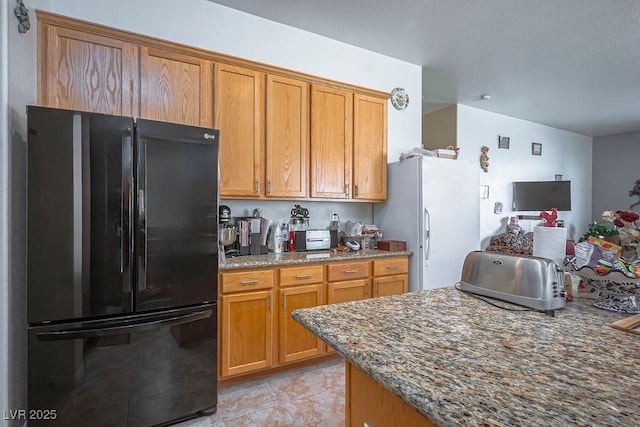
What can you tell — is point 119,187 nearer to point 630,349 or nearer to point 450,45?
point 630,349

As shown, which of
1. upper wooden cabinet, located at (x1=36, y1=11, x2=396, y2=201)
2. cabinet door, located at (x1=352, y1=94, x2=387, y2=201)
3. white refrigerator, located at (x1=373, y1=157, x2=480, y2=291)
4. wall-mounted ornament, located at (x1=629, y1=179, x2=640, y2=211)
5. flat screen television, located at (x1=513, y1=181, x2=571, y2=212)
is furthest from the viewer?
wall-mounted ornament, located at (x1=629, y1=179, x2=640, y2=211)

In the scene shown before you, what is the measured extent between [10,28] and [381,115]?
8.79 feet

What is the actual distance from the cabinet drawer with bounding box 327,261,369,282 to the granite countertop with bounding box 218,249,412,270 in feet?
0.17

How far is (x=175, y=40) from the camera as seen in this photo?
2408mm

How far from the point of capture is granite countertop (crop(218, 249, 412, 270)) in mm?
2237

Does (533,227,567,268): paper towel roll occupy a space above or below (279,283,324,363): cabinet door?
above

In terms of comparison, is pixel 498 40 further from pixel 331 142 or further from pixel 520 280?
pixel 520 280

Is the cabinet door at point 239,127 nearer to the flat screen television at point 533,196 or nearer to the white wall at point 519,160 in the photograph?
the white wall at point 519,160

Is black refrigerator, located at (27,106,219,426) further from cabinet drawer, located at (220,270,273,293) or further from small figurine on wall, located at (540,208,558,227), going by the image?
small figurine on wall, located at (540,208,558,227)

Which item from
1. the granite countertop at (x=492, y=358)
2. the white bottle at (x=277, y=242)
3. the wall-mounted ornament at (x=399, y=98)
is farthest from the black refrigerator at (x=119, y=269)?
the wall-mounted ornament at (x=399, y=98)

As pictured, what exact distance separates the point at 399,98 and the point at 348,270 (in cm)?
196

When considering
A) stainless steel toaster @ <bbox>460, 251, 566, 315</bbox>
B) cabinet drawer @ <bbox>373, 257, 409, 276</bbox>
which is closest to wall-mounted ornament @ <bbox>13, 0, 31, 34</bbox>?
stainless steel toaster @ <bbox>460, 251, 566, 315</bbox>

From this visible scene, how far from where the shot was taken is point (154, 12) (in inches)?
92.4

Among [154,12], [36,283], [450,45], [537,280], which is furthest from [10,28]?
[450,45]
